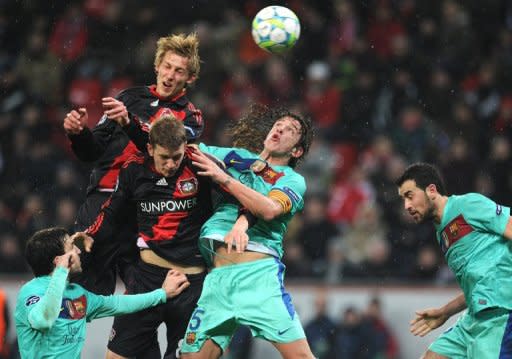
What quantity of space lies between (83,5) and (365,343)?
624 centimetres

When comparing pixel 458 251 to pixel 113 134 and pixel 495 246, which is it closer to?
pixel 495 246

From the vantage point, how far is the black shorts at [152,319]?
6.32 metres

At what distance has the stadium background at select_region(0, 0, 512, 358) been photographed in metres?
10.8

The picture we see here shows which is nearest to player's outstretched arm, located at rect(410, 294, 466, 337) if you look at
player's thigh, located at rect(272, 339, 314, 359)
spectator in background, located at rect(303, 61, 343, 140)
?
player's thigh, located at rect(272, 339, 314, 359)

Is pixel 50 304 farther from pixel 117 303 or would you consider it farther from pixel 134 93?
pixel 134 93

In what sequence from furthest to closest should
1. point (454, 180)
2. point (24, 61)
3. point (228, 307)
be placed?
1. point (24, 61)
2. point (454, 180)
3. point (228, 307)

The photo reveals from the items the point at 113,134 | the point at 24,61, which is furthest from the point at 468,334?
the point at 24,61

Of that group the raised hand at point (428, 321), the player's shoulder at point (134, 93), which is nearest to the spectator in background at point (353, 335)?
the raised hand at point (428, 321)

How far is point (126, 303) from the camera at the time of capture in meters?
6.05

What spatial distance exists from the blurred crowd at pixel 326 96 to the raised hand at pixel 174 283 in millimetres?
4427

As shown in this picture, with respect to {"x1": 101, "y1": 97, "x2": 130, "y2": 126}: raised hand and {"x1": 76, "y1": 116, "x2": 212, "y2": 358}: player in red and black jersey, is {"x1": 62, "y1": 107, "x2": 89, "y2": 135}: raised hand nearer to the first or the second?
{"x1": 101, "y1": 97, "x2": 130, "y2": 126}: raised hand

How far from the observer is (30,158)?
464 inches

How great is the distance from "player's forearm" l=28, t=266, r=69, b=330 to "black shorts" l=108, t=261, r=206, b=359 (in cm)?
82

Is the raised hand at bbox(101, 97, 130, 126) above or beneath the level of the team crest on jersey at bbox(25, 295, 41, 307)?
above
